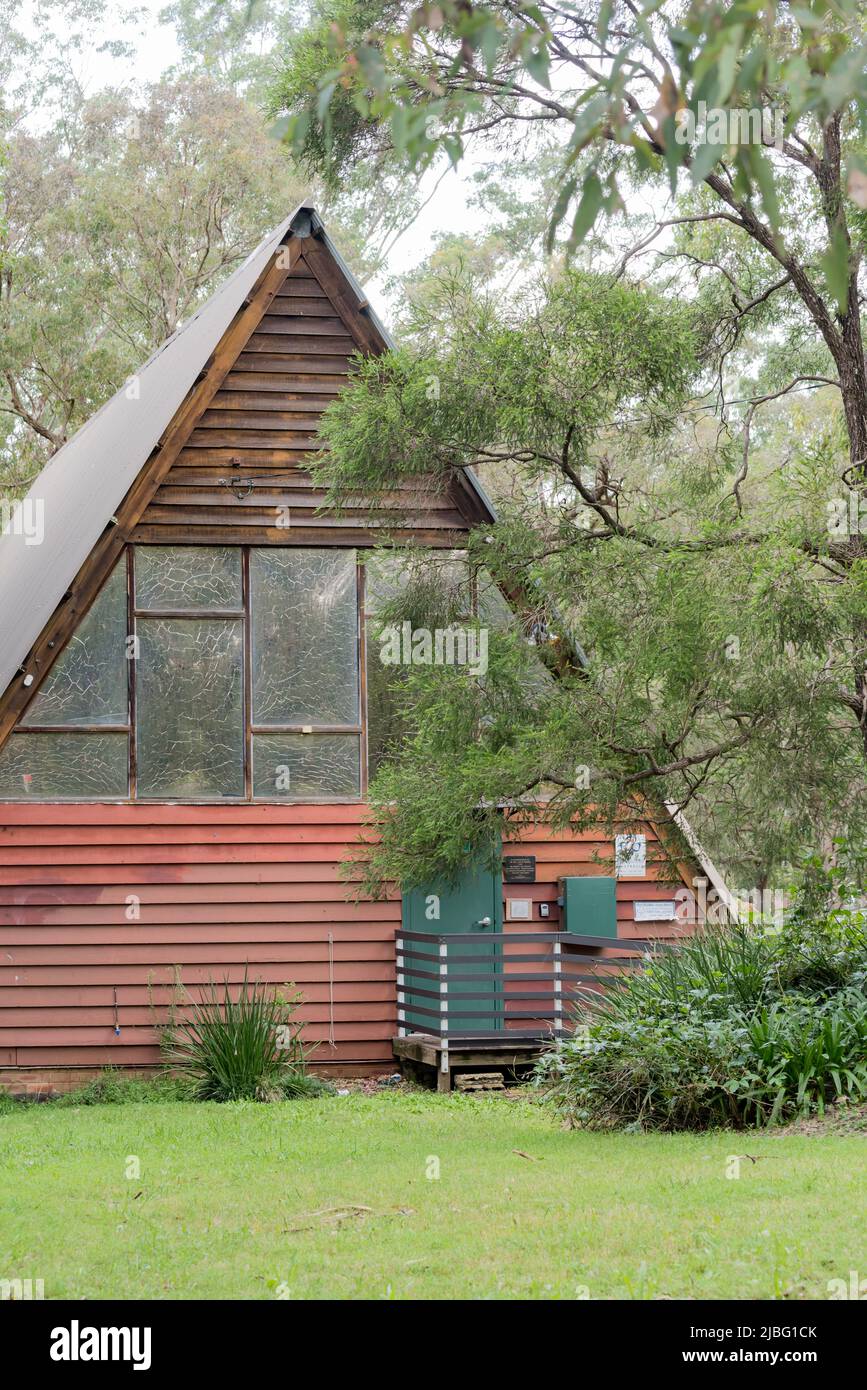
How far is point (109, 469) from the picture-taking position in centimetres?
1340

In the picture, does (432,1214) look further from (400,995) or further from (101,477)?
(101,477)

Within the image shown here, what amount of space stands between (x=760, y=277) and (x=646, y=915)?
571cm

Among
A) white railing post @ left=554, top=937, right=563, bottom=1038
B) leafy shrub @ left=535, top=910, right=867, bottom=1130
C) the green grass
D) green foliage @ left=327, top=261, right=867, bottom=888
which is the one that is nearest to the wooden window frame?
white railing post @ left=554, top=937, right=563, bottom=1038

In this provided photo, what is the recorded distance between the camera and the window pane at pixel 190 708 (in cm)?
1224

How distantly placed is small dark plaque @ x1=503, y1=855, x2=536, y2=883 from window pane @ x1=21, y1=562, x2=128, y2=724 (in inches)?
144

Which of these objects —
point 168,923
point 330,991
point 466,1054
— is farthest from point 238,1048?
point 466,1054

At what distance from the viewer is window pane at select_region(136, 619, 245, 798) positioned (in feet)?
40.2

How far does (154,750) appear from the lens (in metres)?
12.3

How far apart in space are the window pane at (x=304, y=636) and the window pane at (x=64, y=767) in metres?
1.34

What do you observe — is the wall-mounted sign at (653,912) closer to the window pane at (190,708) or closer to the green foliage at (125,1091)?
the window pane at (190,708)

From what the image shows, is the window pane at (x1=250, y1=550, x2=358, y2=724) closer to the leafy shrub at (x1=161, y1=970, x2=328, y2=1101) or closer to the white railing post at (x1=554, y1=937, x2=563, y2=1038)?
the leafy shrub at (x1=161, y1=970, x2=328, y2=1101)

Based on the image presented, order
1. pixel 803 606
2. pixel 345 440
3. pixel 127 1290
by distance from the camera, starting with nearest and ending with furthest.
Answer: pixel 127 1290
pixel 803 606
pixel 345 440
